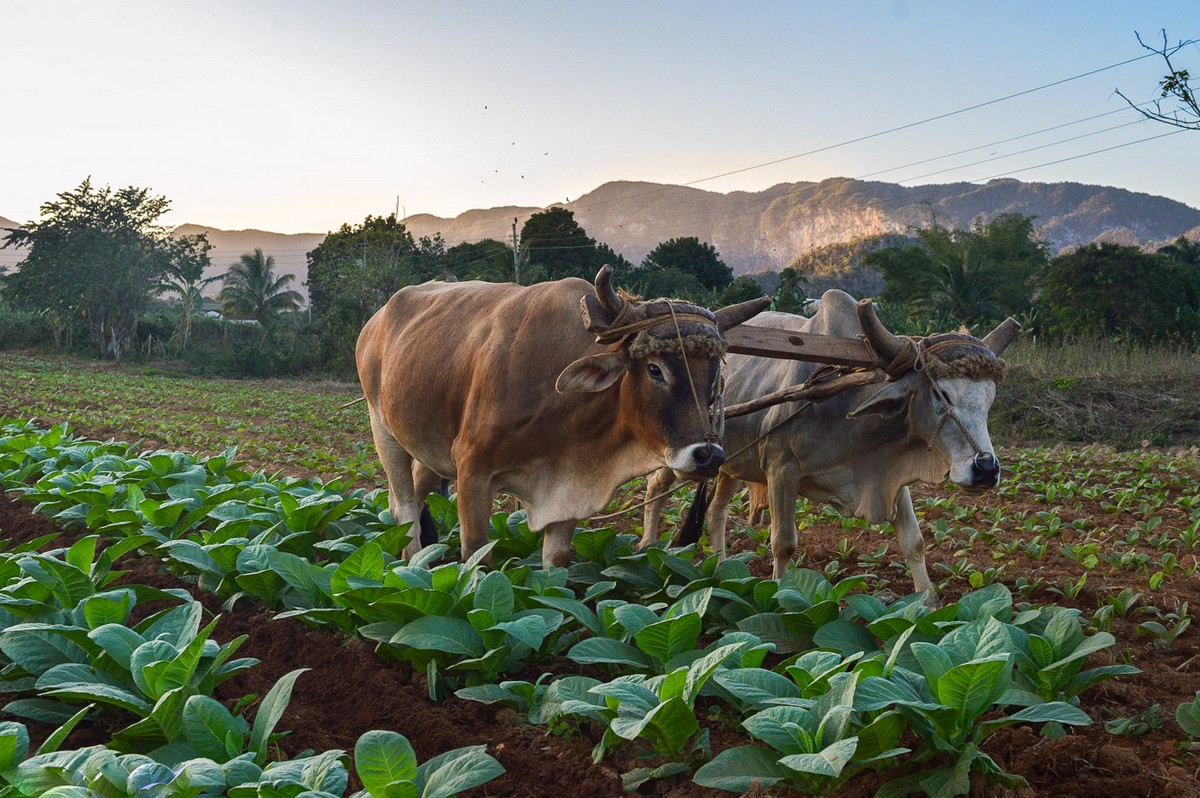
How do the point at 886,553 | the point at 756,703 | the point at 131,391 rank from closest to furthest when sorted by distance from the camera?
the point at 756,703 → the point at 886,553 → the point at 131,391

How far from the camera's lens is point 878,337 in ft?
16.0

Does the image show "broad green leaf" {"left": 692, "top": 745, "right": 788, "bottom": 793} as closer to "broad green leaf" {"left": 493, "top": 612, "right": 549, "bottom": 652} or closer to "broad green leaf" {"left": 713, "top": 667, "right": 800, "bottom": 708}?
"broad green leaf" {"left": 713, "top": 667, "right": 800, "bottom": 708}

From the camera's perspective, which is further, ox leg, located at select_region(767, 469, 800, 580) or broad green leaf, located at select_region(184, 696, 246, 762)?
ox leg, located at select_region(767, 469, 800, 580)

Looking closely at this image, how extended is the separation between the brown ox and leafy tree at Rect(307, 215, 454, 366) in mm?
32608

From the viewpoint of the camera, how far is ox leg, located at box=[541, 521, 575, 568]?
188 inches

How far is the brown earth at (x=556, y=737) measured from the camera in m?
2.67

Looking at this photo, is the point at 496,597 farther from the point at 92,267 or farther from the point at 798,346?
the point at 92,267

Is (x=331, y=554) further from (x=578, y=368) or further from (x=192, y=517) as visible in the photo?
(x=578, y=368)

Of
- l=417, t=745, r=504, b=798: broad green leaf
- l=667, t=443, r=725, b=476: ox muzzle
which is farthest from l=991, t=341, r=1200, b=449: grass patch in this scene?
l=417, t=745, r=504, b=798: broad green leaf

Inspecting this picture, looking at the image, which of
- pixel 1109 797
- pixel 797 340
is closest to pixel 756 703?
pixel 1109 797

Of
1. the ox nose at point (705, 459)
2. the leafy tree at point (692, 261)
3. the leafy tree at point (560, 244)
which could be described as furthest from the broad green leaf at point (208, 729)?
the leafy tree at point (692, 261)

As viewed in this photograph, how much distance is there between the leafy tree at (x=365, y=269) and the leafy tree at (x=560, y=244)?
4455mm

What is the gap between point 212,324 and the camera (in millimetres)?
53594

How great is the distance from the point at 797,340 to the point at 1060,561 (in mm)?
2335
